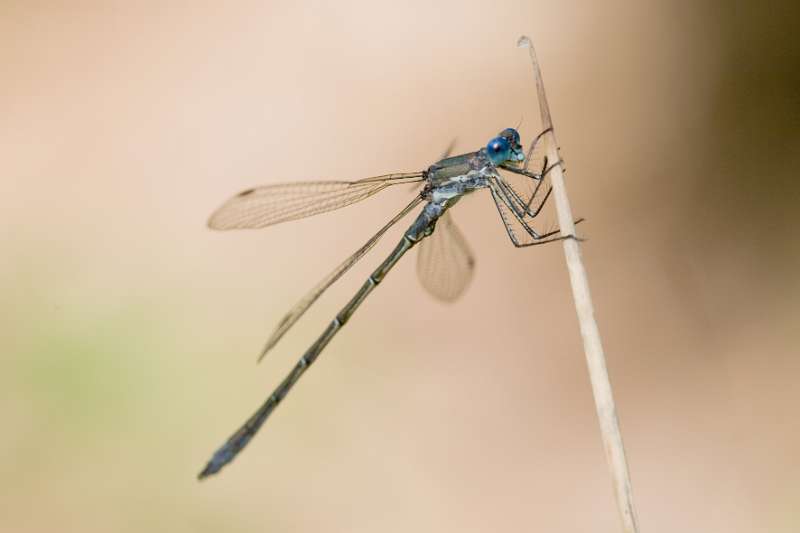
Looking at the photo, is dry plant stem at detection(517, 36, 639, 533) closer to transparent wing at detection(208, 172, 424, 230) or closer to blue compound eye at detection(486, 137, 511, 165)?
blue compound eye at detection(486, 137, 511, 165)

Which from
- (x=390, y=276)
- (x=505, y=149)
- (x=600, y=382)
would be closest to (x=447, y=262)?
(x=505, y=149)

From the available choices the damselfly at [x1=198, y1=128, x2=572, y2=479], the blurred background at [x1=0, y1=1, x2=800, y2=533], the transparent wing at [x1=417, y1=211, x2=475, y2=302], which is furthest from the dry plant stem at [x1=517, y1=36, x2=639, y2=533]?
the blurred background at [x1=0, y1=1, x2=800, y2=533]

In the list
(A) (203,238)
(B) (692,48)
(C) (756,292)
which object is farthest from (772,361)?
(A) (203,238)

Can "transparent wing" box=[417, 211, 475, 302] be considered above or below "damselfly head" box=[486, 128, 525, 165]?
below

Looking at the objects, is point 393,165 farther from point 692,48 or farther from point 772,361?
point 772,361

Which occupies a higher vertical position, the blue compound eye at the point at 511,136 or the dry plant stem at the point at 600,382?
the blue compound eye at the point at 511,136

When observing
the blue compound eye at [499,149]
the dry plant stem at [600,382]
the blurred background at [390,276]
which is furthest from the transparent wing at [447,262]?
the dry plant stem at [600,382]

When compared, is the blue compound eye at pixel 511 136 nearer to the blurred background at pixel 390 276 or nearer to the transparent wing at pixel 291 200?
the transparent wing at pixel 291 200

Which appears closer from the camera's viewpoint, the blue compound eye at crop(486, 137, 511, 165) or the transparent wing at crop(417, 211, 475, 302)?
the blue compound eye at crop(486, 137, 511, 165)
